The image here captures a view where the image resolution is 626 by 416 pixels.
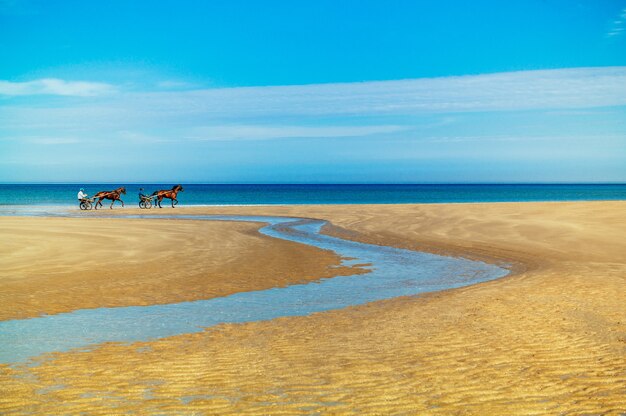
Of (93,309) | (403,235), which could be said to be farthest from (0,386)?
(403,235)

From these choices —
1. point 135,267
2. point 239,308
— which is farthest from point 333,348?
point 135,267

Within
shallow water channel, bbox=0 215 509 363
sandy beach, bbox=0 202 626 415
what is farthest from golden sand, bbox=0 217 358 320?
shallow water channel, bbox=0 215 509 363

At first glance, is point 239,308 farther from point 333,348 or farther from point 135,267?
point 135,267

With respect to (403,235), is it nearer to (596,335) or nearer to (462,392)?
(596,335)

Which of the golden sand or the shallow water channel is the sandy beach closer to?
the golden sand

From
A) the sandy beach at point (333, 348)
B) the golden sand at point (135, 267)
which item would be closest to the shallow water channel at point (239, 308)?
the sandy beach at point (333, 348)

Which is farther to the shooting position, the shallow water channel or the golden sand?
the golden sand

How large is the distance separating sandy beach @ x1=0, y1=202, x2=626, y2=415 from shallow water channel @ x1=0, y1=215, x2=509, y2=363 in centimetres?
58

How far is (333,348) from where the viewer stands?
8.82 m

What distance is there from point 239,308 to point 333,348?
4.08 m

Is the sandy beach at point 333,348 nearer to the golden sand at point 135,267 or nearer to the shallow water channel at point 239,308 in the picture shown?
the golden sand at point 135,267

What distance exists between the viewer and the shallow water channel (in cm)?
970

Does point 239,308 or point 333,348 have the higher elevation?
point 333,348

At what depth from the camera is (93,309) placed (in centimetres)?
1212
